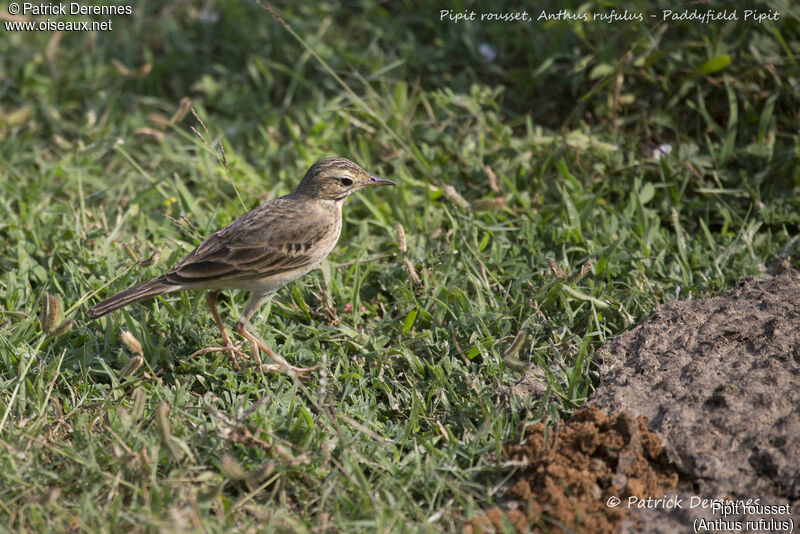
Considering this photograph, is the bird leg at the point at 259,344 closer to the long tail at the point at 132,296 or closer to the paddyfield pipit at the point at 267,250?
the paddyfield pipit at the point at 267,250

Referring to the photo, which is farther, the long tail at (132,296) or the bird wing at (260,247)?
the bird wing at (260,247)

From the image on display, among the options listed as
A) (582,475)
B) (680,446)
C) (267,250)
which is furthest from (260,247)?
(680,446)

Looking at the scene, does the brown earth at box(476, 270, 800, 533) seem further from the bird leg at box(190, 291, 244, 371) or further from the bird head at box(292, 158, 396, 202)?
the bird head at box(292, 158, 396, 202)

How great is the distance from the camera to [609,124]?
24.3 ft

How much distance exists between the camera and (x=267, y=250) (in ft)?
18.1

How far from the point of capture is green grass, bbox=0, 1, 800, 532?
14.0ft

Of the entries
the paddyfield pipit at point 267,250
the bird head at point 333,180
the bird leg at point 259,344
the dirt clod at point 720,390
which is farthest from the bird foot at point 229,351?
the dirt clod at point 720,390

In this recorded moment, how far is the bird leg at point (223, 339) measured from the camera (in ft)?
17.5

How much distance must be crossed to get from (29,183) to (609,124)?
5278 millimetres

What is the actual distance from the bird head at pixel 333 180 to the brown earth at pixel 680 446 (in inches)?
93.4

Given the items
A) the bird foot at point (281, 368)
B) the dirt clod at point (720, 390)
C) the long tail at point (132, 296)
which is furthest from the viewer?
the bird foot at point (281, 368)

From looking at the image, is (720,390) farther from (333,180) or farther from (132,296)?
(132,296)

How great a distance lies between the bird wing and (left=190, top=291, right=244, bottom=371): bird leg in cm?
35

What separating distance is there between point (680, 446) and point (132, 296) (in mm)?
3337
